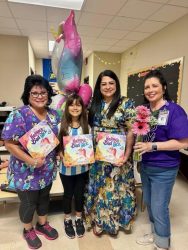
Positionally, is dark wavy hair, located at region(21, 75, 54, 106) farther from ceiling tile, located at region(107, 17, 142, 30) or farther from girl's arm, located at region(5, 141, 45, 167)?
ceiling tile, located at region(107, 17, 142, 30)

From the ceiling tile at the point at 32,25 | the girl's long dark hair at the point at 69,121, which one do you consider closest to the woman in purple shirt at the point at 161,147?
the girl's long dark hair at the point at 69,121

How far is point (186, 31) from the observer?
311cm

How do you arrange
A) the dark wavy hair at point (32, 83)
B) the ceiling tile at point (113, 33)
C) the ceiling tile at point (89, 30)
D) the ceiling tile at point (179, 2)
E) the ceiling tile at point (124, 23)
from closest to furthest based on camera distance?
the dark wavy hair at point (32, 83), the ceiling tile at point (179, 2), the ceiling tile at point (124, 23), the ceiling tile at point (89, 30), the ceiling tile at point (113, 33)

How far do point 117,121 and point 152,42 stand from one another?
320 centimetres

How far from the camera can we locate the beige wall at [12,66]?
441 centimetres

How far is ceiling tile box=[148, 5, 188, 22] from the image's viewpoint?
2.89 metres

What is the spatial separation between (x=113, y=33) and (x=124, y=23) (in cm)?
57

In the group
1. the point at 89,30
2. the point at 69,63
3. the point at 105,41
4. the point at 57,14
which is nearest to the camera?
the point at 69,63

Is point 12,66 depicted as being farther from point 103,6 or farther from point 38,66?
point 38,66

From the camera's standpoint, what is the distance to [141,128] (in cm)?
128

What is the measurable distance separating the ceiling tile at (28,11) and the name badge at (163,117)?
265 cm

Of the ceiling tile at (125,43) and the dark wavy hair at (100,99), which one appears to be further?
the ceiling tile at (125,43)

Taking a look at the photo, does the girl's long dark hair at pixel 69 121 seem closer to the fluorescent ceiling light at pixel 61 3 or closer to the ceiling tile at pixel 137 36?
the fluorescent ceiling light at pixel 61 3

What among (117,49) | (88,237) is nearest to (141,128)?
(88,237)
